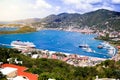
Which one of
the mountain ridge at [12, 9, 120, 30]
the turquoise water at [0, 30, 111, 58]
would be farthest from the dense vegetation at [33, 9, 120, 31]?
the turquoise water at [0, 30, 111, 58]

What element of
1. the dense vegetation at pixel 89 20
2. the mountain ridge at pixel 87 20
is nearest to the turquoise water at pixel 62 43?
the dense vegetation at pixel 89 20

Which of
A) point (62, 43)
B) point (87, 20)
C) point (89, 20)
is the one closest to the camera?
point (62, 43)

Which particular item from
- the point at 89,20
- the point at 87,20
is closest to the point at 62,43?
the point at 89,20

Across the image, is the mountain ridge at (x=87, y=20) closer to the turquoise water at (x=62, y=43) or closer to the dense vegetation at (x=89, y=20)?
the dense vegetation at (x=89, y=20)

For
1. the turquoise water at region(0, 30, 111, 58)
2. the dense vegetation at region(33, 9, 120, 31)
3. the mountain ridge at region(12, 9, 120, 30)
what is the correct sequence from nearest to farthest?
the turquoise water at region(0, 30, 111, 58)
the dense vegetation at region(33, 9, 120, 31)
the mountain ridge at region(12, 9, 120, 30)

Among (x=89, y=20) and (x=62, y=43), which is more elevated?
(x=89, y=20)

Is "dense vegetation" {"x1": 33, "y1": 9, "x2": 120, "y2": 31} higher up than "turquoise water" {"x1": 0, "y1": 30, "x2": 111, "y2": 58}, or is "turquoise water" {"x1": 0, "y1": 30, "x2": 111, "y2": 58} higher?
"dense vegetation" {"x1": 33, "y1": 9, "x2": 120, "y2": 31}

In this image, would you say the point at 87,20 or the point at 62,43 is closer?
the point at 62,43

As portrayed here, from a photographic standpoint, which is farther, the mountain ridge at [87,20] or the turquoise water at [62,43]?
the mountain ridge at [87,20]

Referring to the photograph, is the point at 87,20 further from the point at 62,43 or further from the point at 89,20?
the point at 62,43

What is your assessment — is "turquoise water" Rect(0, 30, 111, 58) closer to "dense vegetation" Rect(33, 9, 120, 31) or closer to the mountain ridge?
"dense vegetation" Rect(33, 9, 120, 31)
